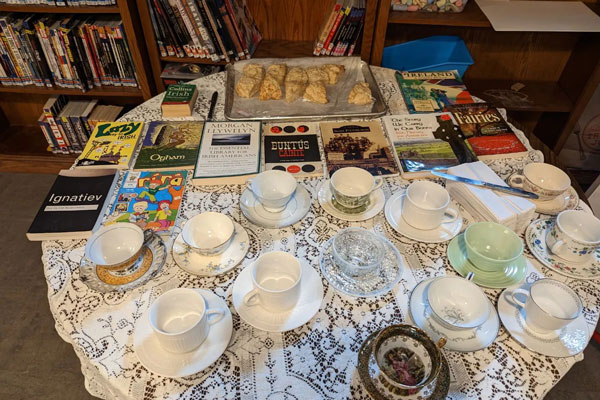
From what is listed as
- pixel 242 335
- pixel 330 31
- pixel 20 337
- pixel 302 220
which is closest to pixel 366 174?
pixel 302 220

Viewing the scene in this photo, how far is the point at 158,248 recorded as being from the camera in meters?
1.00

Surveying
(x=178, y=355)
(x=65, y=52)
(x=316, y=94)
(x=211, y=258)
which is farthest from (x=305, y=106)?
(x=65, y=52)

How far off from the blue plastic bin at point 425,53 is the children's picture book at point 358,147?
21.0 inches

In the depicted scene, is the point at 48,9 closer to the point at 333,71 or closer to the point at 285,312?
Answer: the point at 333,71

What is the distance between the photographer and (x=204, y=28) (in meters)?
1.73

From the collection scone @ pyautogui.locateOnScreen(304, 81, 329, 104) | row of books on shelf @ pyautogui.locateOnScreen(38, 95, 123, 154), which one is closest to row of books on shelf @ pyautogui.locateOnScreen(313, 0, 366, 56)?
scone @ pyautogui.locateOnScreen(304, 81, 329, 104)

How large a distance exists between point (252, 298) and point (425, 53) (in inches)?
54.9

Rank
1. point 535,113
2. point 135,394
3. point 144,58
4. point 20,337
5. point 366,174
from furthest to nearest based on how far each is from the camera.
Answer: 1. point 535,113
2. point 144,58
3. point 20,337
4. point 366,174
5. point 135,394

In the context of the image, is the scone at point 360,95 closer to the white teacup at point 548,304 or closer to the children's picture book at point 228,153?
the children's picture book at point 228,153

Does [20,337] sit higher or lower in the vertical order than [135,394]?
lower

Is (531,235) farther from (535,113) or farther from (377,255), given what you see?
(535,113)

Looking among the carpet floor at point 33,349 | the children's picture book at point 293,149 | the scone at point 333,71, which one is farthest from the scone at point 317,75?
the carpet floor at point 33,349

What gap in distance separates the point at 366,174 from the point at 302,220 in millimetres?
217

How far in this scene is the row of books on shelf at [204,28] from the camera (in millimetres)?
1673
